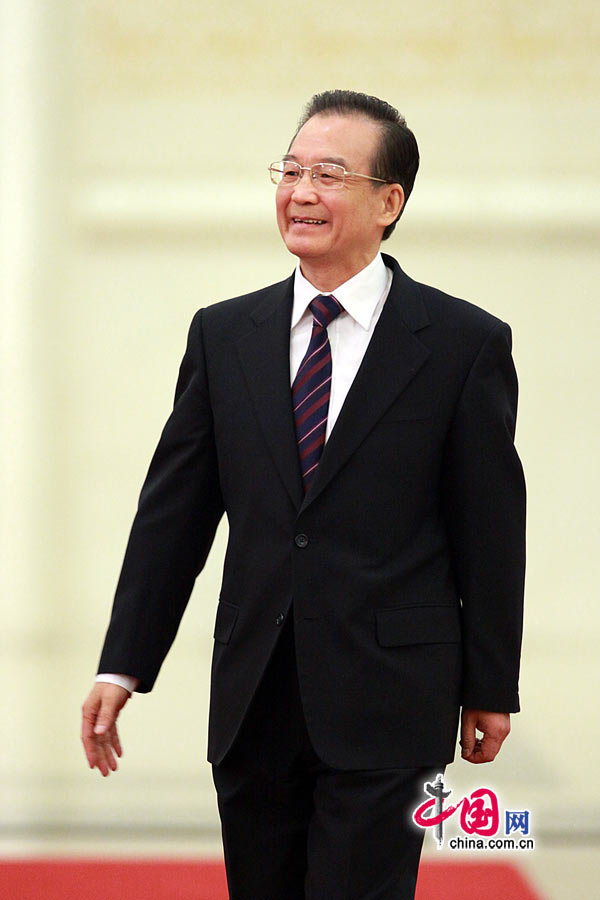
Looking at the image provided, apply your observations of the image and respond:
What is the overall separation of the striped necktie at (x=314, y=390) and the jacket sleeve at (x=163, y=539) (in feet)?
0.56

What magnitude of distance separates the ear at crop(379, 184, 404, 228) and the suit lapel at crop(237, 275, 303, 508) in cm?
17

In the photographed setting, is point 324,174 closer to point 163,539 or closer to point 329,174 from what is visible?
point 329,174

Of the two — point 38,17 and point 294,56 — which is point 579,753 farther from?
point 38,17

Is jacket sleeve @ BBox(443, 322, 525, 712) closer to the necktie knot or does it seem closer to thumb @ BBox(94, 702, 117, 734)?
the necktie knot

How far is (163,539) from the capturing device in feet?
6.53

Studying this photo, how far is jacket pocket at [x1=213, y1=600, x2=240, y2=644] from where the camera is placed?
1921mm

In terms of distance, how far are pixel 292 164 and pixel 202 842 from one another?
8.08 ft

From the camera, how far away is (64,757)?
436 cm

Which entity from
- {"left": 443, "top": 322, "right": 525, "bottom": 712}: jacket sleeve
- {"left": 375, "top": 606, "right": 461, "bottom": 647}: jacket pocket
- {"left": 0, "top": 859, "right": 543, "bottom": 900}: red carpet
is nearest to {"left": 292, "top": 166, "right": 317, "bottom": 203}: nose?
{"left": 443, "top": 322, "right": 525, "bottom": 712}: jacket sleeve

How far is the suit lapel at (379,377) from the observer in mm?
1846

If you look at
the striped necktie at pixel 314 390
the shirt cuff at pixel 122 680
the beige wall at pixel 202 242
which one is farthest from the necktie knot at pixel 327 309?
the beige wall at pixel 202 242

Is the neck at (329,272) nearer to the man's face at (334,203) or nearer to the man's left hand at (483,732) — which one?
the man's face at (334,203)

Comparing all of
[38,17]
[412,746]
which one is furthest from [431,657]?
[38,17]

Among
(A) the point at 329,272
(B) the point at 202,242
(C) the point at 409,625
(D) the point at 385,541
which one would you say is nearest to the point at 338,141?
(A) the point at 329,272
